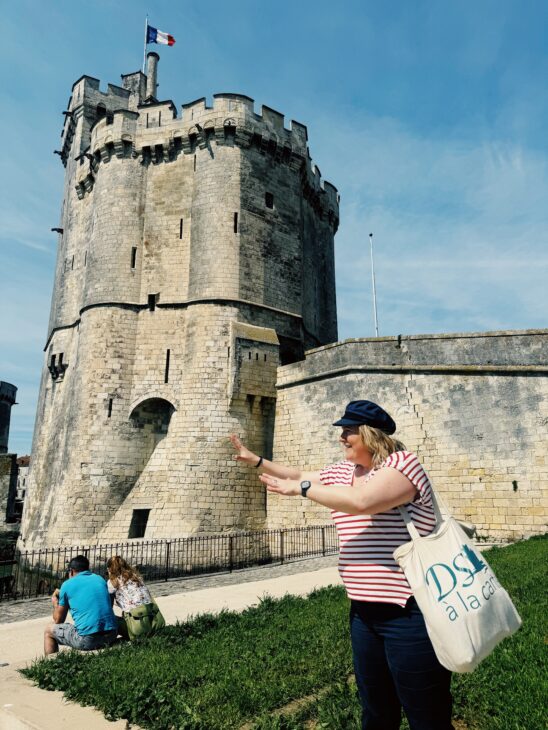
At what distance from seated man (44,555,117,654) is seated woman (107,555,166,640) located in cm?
19

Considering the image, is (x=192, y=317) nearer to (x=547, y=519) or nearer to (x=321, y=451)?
(x=321, y=451)

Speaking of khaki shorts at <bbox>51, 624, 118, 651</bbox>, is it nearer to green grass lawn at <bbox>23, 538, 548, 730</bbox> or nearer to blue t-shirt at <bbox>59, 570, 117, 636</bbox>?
blue t-shirt at <bbox>59, 570, 117, 636</bbox>

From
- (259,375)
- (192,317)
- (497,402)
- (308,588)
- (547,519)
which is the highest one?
(192,317)

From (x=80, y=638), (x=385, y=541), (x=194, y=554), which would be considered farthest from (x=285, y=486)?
(x=194, y=554)

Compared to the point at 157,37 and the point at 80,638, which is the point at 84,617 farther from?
the point at 157,37

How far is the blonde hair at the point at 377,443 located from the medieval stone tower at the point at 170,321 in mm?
15887

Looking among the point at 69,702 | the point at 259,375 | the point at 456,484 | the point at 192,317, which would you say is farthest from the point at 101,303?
the point at 69,702

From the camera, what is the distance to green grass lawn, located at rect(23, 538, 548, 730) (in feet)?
11.2

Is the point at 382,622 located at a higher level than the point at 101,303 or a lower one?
lower

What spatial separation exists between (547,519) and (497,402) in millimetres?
3496

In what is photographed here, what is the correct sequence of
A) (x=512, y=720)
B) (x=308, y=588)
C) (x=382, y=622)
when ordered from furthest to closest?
(x=308, y=588) < (x=512, y=720) < (x=382, y=622)

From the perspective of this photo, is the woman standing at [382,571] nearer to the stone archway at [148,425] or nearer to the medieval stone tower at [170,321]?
the medieval stone tower at [170,321]

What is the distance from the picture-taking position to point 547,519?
14250 millimetres

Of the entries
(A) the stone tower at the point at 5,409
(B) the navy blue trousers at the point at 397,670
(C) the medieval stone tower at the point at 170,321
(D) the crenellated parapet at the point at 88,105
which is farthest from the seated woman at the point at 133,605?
(A) the stone tower at the point at 5,409
